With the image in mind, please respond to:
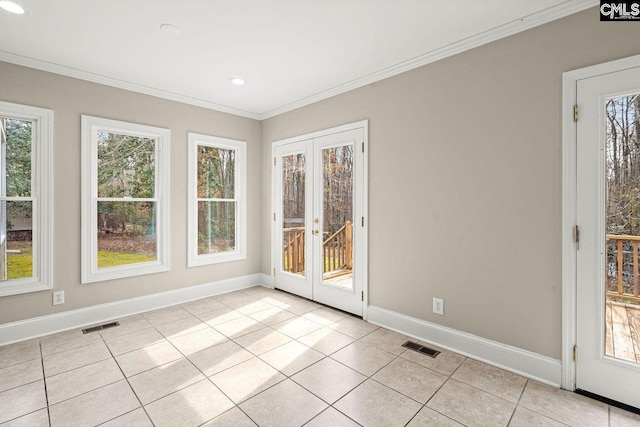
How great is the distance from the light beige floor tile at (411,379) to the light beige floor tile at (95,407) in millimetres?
1703

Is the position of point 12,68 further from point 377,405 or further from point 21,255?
point 377,405

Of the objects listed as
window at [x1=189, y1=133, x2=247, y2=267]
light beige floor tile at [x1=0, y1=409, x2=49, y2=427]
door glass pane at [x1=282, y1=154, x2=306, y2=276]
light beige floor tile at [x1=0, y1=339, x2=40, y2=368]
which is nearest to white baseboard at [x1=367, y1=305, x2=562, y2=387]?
door glass pane at [x1=282, y1=154, x2=306, y2=276]

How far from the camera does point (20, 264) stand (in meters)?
3.06

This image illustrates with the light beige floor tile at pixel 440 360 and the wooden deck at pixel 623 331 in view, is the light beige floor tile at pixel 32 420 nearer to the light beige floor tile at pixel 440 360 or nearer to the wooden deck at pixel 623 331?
the light beige floor tile at pixel 440 360

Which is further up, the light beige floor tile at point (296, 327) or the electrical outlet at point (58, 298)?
the electrical outlet at point (58, 298)

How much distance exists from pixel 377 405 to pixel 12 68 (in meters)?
4.25

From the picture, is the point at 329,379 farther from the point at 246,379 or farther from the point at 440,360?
the point at 440,360

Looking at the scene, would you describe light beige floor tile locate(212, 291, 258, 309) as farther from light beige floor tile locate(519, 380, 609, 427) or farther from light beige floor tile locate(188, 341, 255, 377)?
light beige floor tile locate(519, 380, 609, 427)

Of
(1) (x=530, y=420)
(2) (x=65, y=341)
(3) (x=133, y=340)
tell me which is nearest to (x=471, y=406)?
(1) (x=530, y=420)

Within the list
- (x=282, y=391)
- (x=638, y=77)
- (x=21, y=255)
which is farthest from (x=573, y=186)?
(x=21, y=255)

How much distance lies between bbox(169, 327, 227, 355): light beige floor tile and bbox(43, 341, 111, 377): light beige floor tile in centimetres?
56

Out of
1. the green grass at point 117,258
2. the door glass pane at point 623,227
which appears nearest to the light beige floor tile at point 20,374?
the green grass at point 117,258

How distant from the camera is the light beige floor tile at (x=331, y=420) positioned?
1847 millimetres

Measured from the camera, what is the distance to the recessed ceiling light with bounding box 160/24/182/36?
248 centimetres
